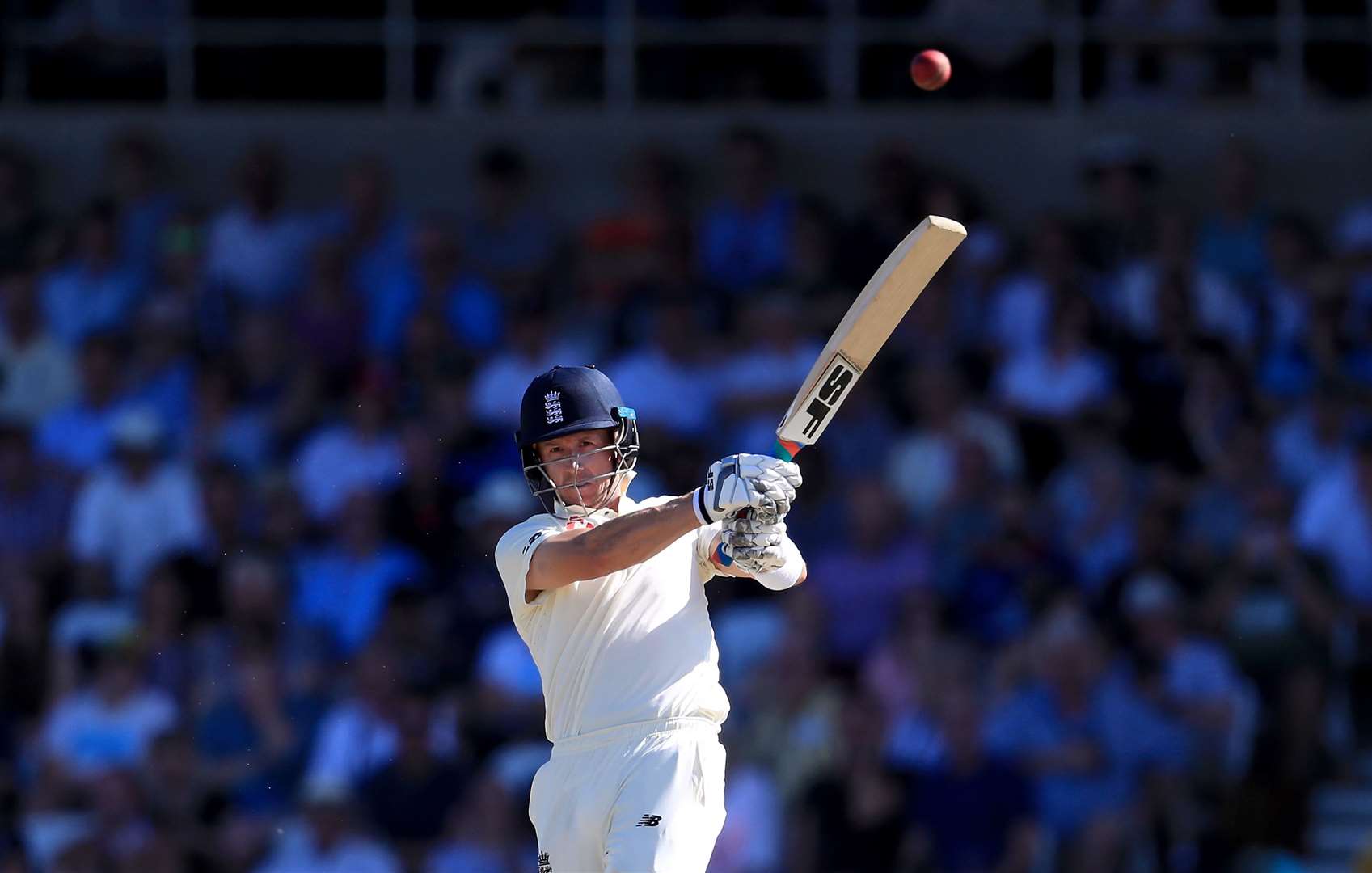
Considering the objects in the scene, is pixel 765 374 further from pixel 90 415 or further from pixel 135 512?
pixel 90 415

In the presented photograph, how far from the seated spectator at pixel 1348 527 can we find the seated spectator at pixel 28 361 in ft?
19.3

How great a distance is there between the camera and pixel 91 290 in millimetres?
11234

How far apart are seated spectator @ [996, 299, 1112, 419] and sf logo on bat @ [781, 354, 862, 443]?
4397 mm

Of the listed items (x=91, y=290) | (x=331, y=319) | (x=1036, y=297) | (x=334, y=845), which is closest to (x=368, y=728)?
(x=334, y=845)

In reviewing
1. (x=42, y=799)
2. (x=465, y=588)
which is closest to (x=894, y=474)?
(x=465, y=588)

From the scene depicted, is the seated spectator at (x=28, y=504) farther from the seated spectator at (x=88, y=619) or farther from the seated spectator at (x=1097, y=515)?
A: the seated spectator at (x=1097, y=515)

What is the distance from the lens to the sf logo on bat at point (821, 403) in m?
5.57

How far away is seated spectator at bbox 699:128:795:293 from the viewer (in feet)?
35.5

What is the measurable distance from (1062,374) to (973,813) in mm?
2187

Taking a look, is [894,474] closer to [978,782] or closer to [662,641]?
[978,782]

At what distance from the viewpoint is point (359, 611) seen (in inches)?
385

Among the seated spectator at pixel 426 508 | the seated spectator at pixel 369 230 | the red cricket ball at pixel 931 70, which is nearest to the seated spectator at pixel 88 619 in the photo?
the seated spectator at pixel 426 508

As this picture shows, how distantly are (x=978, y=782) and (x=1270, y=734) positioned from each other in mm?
1180

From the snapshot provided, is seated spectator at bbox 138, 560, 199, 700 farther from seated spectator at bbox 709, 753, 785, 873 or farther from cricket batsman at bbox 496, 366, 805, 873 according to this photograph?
cricket batsman at bbox 496, 366, 805, 873
